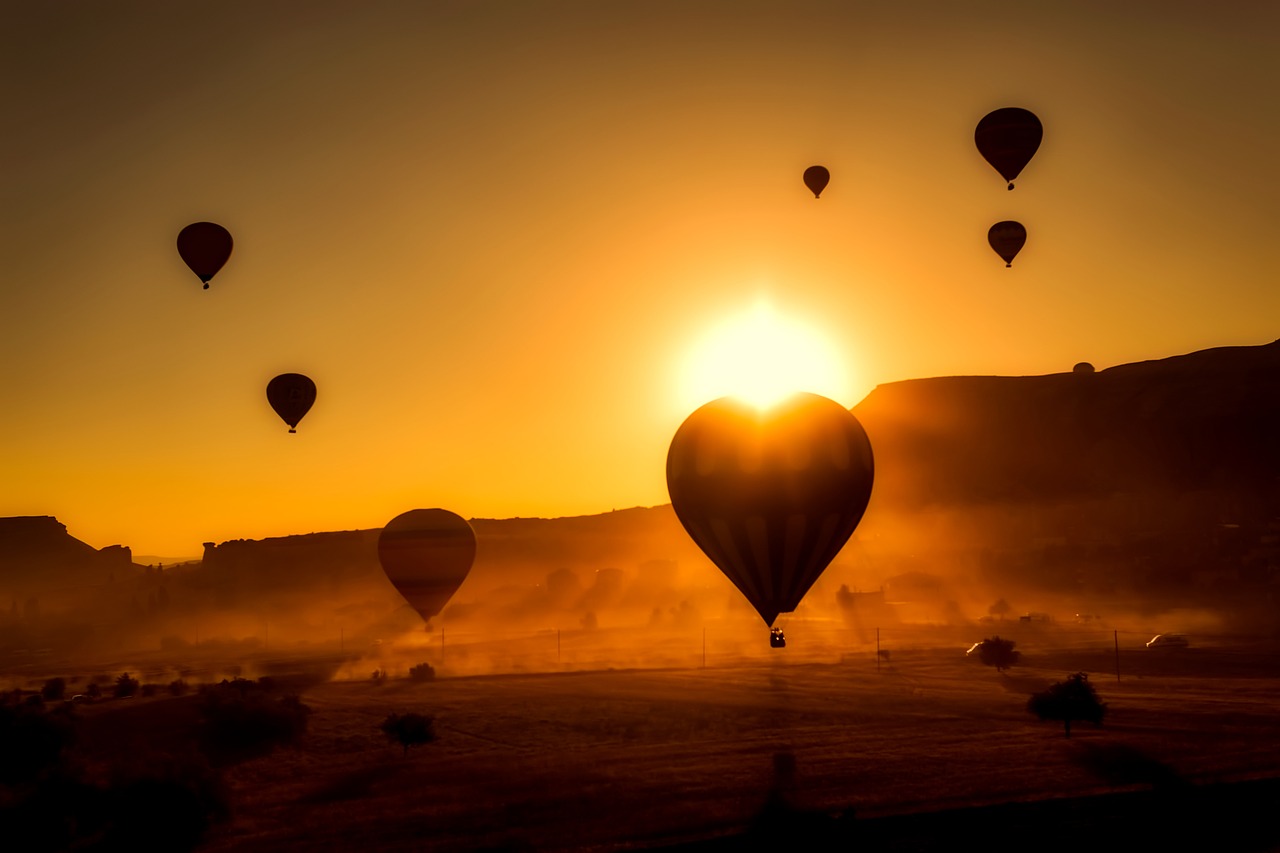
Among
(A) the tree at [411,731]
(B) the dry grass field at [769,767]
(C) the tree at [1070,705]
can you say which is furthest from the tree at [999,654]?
(A) the tree at [411,731]

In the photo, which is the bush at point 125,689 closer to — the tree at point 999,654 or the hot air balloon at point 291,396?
the hot air balloon at point 291,396

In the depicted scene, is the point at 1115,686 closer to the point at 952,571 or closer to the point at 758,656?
the point at 758,656

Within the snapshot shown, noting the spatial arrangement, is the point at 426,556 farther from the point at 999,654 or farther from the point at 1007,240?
the point at 999,654

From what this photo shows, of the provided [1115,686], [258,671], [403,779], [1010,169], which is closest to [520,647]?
[258,671]

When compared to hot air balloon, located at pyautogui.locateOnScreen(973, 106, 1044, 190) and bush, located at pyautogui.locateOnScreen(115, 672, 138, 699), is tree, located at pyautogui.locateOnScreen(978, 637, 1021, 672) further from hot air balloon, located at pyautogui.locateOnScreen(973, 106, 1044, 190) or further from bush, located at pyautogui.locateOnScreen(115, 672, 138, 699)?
bush, located at pyautogui.locateOnScreen(115, 672, 138, 699)

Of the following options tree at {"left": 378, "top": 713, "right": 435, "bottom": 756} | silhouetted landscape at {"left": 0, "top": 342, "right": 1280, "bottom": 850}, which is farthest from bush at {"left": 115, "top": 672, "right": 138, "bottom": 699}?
tree at {"left": 378, "top": 713, "right": 435, "bottom": 756}

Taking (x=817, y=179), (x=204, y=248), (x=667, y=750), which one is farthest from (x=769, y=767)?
(x=204, y=248)
